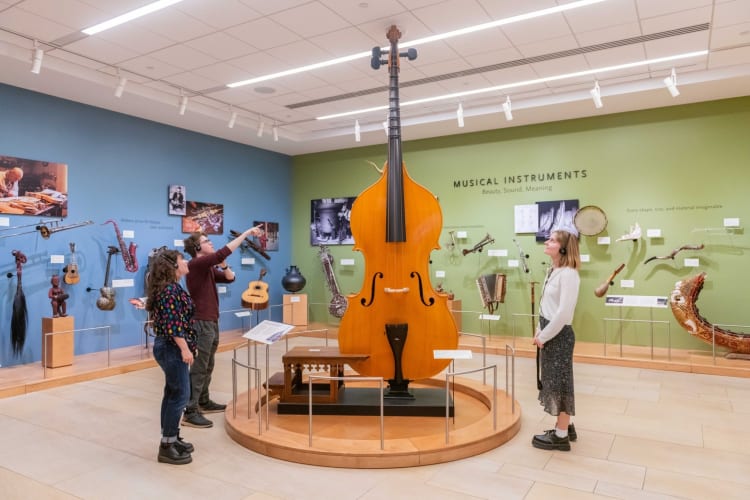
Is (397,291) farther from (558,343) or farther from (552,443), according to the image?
(552,443)

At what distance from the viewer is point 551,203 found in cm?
817

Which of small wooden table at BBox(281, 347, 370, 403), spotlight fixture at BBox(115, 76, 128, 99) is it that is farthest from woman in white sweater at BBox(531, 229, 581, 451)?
spotlight fixture at BBox(115, 76, 128, 99)

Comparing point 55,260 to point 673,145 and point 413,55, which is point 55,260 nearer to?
point 413,55

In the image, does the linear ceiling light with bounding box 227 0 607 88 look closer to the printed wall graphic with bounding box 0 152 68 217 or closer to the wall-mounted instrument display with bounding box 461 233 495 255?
the printed wall graphic with bounding box 0 152 68 217

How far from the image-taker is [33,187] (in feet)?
21.5

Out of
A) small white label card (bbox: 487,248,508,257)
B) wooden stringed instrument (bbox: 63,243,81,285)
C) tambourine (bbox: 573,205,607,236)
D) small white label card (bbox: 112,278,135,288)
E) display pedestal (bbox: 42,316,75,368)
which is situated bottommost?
display pedestal (bbox: 42,316,75,368)

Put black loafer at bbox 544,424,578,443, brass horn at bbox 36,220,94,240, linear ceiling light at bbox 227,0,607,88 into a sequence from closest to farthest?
black loafer at bbox 544,424,578,443
linear ceiling light at bbox 227,0,607,88
brass horn at bbox 36,220,94,240

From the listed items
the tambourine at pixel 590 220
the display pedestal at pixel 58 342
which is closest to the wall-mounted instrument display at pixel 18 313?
the display pedestal at pixel 58 342

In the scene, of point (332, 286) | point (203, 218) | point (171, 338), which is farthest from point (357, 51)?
point (332, 286)

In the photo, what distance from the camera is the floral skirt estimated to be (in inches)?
144

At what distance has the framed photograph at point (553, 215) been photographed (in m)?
8.02

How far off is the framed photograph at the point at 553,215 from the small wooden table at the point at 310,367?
4.84 metres

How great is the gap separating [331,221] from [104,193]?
13.9 feet

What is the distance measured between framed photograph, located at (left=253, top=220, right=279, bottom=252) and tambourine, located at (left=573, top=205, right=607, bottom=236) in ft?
18.7
